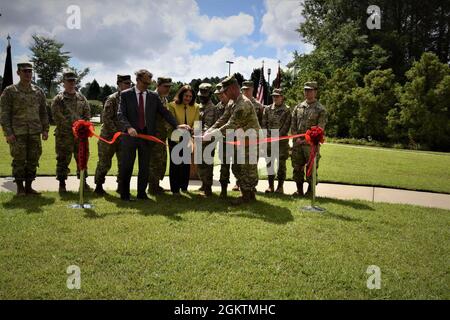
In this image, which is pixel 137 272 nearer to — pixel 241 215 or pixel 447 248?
pixel 241 215

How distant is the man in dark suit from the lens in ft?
22.3

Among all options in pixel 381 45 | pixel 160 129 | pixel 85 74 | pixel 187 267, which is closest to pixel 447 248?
pixel 187 267

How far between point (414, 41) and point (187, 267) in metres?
45.4

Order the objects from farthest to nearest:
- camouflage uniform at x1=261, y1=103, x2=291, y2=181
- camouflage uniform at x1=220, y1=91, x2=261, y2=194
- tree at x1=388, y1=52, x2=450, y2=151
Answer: tree at x1=388, y1=52, x2=450, y2=151
camouflage uniform at x1=261, y1=103, x2=291, y2=181
camouflage uniform at x1=220, y1=91, x2=261, y2=194

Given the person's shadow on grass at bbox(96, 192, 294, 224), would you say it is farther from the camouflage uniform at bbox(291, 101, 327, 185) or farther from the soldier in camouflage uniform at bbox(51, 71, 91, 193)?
the camouflage uniform at bbox(291, 101, 327, 185)

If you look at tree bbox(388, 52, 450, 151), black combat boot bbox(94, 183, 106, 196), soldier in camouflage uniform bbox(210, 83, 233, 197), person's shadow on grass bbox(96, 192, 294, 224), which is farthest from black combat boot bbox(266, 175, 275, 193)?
tree bbox(388, 52, 450, 151)

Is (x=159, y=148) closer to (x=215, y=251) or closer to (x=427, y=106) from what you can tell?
(x=215, y=251)

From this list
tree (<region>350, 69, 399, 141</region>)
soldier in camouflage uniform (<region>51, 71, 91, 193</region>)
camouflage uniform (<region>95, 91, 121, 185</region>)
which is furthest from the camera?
tree (<region>350, 69, 399, 141</region>)

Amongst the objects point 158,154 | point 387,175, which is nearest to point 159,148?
point 158,154

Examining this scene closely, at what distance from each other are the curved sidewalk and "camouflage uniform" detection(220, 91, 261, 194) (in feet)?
5.24

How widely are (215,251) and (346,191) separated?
5.20 meters

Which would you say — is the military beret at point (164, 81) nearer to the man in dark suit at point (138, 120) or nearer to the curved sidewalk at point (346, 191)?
the man in dark suit at point (138, 120)

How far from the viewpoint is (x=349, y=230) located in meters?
5.61

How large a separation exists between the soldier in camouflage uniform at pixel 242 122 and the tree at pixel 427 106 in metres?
24.3
